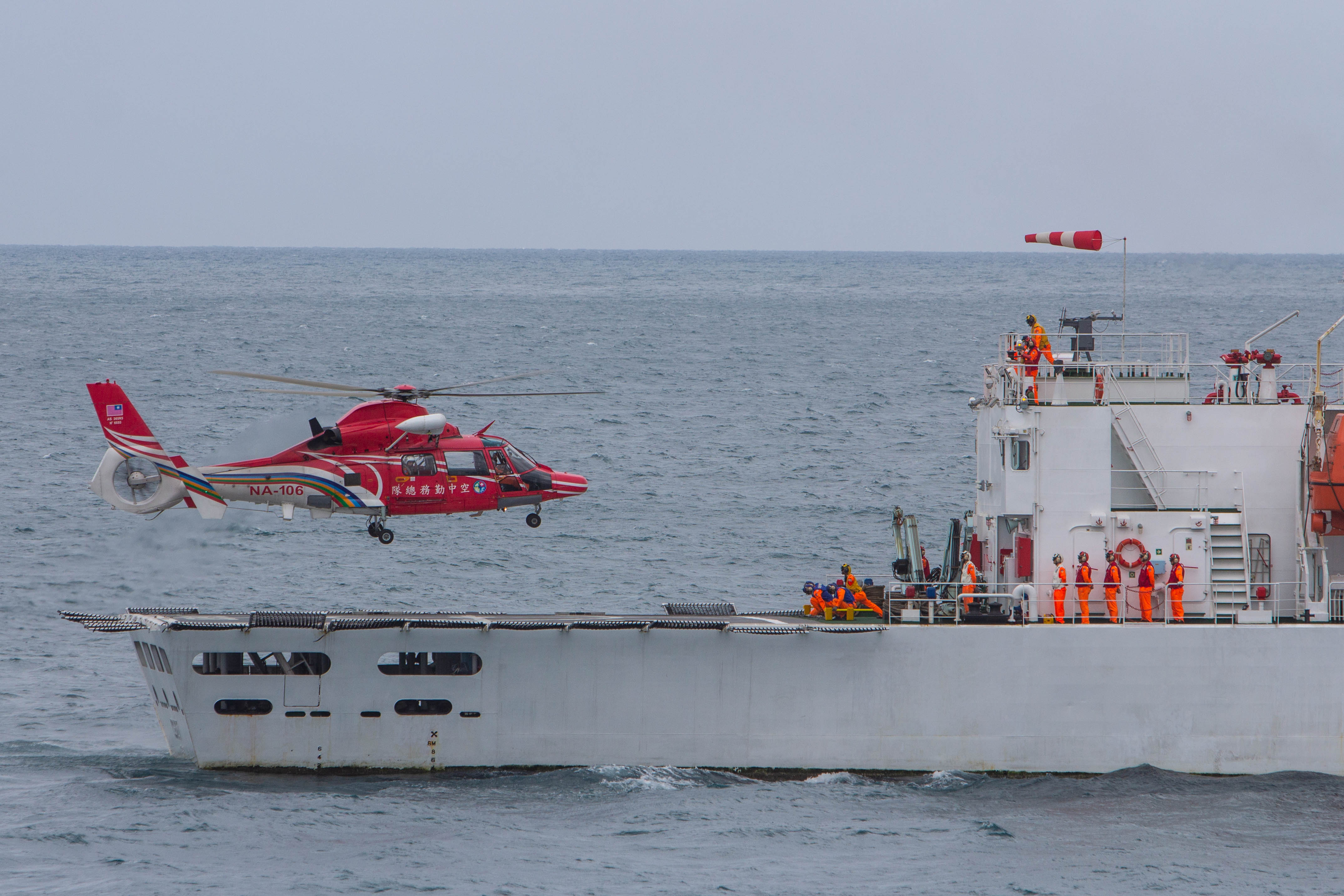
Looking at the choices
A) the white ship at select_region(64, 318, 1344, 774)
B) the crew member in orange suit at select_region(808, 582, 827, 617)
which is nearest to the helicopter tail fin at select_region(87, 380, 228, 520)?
the white ship at select_region(64, 318, 1344, 774)

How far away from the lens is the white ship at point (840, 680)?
90.3 ft

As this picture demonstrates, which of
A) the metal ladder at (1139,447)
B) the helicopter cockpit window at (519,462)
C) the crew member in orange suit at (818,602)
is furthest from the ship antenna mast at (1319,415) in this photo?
the helicopter cockpit window at (519,462)

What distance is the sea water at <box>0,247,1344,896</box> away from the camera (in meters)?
25.0

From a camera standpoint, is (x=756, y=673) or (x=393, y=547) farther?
(x=393, y=547)

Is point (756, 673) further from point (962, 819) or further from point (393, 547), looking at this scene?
point (393, 547)

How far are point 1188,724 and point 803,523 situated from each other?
83.2ft

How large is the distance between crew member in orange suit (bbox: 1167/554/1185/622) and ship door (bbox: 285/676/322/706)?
15672 mm

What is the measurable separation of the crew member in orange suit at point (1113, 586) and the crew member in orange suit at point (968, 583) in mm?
2400

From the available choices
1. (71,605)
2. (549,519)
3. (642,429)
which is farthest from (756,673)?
(642,429)

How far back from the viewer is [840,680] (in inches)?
1094

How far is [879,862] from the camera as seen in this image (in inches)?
989

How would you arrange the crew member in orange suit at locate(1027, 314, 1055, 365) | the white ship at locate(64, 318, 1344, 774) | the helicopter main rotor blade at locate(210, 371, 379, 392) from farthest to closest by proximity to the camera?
the crew member in orange suit at locate(1027, 314, 1055, 365) < the white ship at locate(64, 318, 1344, 774) < the helicopter main rotor blade at locate(210, 371, 379, 392)

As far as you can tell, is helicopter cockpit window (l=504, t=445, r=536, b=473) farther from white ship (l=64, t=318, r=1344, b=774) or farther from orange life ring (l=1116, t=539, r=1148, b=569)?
orange life ring (l=1116, t=539, r=1148, b=569)

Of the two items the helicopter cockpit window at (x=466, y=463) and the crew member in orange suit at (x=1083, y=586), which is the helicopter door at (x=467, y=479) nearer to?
the helicopter cockpit window at (x=466, y=463)
